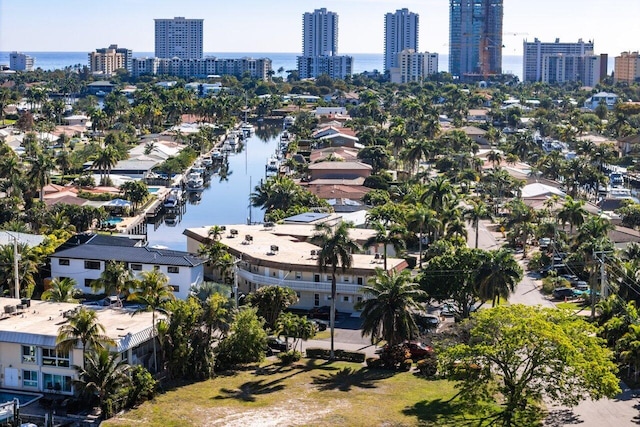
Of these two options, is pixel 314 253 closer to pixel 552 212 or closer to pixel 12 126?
pixel 552 212

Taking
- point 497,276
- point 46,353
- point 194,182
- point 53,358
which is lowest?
point 53,358

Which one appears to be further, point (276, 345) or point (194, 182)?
point (194, 182)

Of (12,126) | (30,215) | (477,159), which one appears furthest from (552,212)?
(12,126)

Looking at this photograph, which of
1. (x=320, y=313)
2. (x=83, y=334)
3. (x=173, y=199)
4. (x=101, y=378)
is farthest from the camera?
(x=173, y=199)

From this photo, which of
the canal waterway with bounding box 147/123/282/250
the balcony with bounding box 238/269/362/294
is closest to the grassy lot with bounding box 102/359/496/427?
the balcony with bounding box 238/269/362/294

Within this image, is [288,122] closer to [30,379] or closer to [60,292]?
[60,292]

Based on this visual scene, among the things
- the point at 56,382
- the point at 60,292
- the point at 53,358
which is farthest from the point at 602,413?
the point at 60,292

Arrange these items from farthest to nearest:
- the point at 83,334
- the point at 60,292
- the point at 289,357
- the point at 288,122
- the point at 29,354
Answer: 1. the point at 288,122
2. the point at 60,292
3. the point at 289,357
4. the point at 29,354
5. the point at 83,334

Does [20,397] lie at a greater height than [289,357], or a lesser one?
lesser
